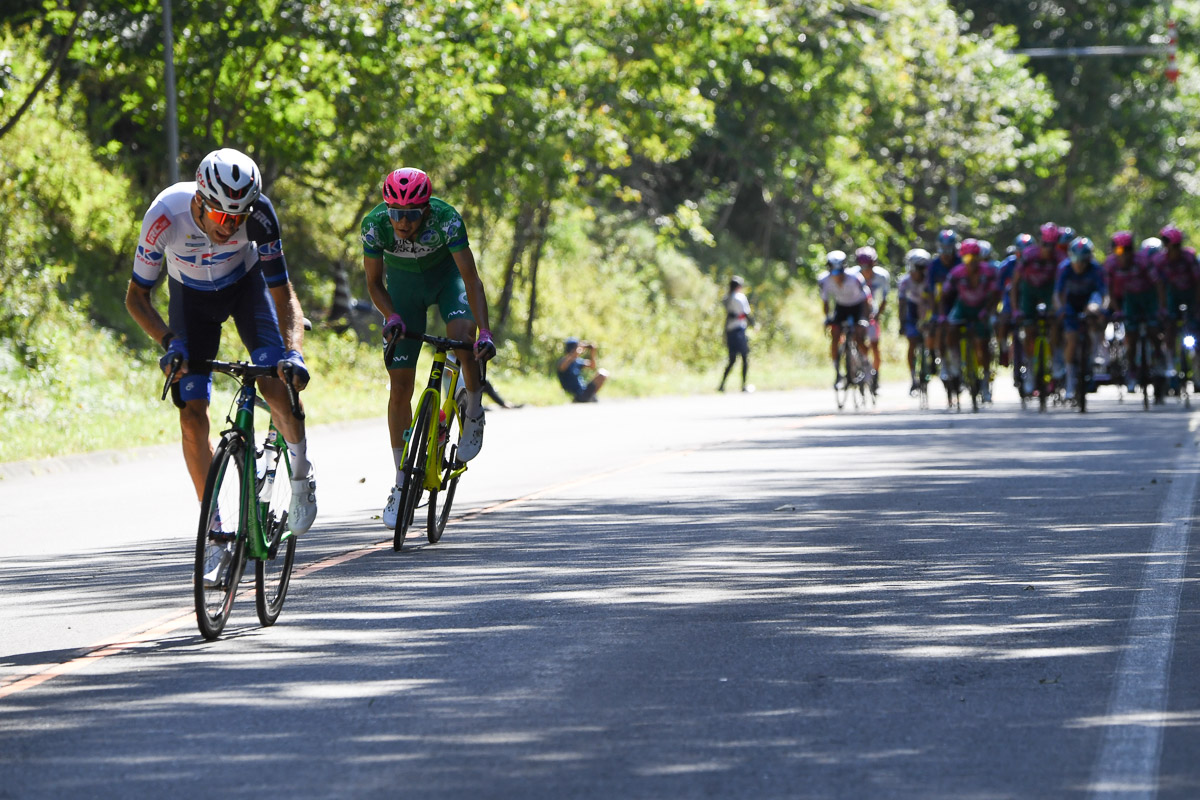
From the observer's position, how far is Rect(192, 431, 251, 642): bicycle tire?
24.7 ft

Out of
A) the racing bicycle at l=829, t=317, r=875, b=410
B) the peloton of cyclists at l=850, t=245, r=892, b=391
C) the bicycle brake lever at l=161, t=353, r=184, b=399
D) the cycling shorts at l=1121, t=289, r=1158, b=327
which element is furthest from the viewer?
the peloton of cyclists at l=850, t=245, r=892, b=391

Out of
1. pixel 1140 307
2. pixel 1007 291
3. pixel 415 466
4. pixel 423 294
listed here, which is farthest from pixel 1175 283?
pixel 415 466

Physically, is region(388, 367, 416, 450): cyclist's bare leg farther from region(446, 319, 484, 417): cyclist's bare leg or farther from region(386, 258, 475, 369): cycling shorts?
region(446, 319, 484, 417): cyclist's bare leg

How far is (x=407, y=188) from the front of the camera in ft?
33.6

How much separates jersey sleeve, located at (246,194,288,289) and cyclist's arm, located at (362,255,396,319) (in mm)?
2333

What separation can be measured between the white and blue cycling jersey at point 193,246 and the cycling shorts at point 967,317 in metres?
16.2

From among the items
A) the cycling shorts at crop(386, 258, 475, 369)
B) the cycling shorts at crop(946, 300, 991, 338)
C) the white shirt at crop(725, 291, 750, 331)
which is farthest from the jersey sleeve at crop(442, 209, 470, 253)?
the white shirt at crop(725, 291, 750, 331)

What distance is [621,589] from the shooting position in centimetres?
908

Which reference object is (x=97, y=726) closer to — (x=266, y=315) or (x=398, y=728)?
(x=398, y=728)

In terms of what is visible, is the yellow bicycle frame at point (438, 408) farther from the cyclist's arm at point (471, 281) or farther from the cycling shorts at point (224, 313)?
the cycling shorts at point (224, 313)

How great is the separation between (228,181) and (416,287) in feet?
10.6

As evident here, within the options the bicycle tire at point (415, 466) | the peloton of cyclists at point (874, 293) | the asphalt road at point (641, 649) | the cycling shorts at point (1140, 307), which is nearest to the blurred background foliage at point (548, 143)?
the peloton of cyclists at point (874, 293)

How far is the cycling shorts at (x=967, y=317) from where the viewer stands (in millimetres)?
23469

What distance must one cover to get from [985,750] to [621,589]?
11.3 ft
